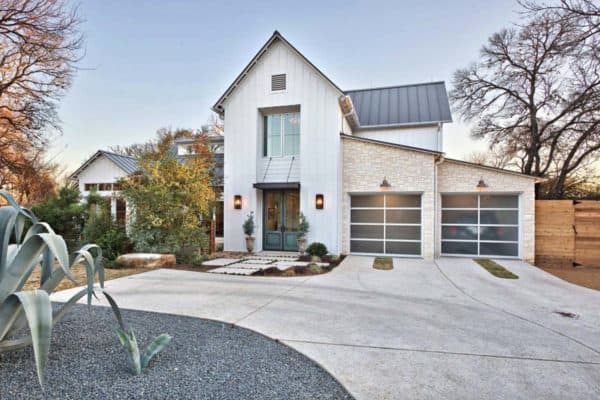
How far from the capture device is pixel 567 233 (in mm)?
10062

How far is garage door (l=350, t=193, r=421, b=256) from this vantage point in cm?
1083

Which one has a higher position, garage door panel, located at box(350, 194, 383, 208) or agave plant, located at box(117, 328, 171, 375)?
garage door panel, located at box(350, 194, 383, 208)

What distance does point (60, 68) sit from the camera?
38.7ft

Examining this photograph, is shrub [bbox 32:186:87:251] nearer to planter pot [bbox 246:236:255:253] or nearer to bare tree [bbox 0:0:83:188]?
bare tree [bbox 0:0:83:188]

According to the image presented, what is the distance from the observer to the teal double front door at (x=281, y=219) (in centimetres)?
1177

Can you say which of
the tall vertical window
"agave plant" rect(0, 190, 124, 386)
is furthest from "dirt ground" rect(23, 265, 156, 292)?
the tall vertical window

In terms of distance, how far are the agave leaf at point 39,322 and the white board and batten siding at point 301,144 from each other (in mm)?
9517

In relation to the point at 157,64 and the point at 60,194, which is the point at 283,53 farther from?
the point at 60,194

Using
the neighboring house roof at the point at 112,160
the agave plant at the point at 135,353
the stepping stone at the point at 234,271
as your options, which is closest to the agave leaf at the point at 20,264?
the agave plant at the point at 135,353

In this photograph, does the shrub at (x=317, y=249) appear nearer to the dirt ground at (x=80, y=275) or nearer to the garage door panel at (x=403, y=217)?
the garage door panel at (x=403, y=217)

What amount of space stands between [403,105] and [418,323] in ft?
42.1

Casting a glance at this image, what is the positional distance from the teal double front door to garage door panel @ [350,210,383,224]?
214cm

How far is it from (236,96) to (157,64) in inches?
188

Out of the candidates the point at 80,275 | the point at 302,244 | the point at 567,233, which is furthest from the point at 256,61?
the point at 567,233
